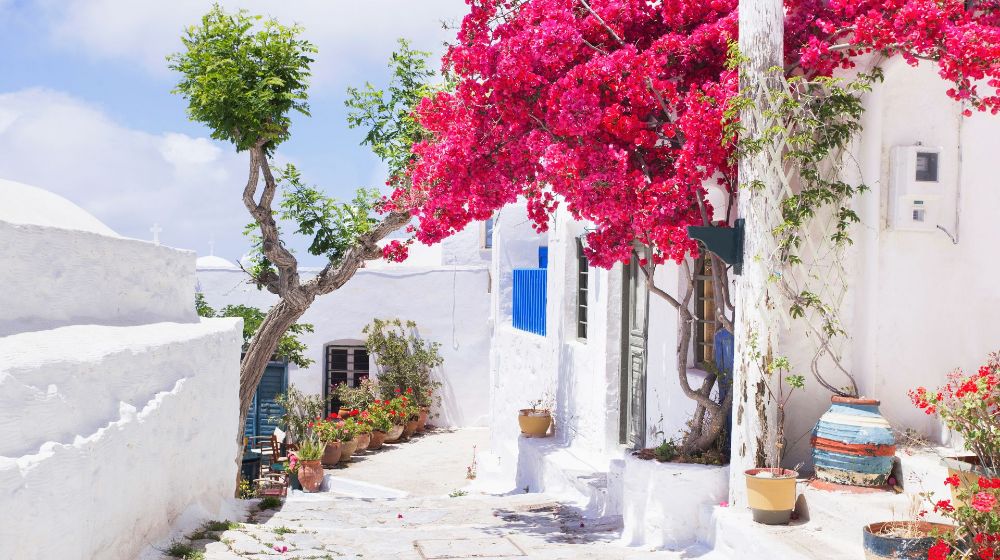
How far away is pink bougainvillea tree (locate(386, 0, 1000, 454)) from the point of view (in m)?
5.70

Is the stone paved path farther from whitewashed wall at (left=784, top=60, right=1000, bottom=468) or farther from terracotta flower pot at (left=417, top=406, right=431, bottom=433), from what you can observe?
terracotta flower pot at (left=417, top=406, right=431, bottom=433)

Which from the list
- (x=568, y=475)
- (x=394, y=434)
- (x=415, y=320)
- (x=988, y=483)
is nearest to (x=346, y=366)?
(x=415, y=320)

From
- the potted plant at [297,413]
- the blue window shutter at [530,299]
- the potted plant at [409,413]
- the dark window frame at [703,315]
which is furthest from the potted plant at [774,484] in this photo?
the potted plant at [409,413]

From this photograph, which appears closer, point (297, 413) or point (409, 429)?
point (297, 413)

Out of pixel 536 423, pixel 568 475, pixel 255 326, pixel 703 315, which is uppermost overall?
pixel 703 315

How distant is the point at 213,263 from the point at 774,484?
1702 centimetres

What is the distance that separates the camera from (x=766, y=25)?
5.76m

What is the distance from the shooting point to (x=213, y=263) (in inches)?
803

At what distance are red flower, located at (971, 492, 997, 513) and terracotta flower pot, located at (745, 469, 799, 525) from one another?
1.47 m

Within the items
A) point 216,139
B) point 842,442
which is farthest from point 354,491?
point 842,442

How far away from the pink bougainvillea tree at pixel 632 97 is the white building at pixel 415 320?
11.0 metres

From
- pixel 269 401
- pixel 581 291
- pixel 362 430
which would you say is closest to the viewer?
pixel 581 291

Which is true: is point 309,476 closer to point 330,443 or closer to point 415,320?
point 330,443

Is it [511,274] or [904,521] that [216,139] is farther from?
[904,521]
